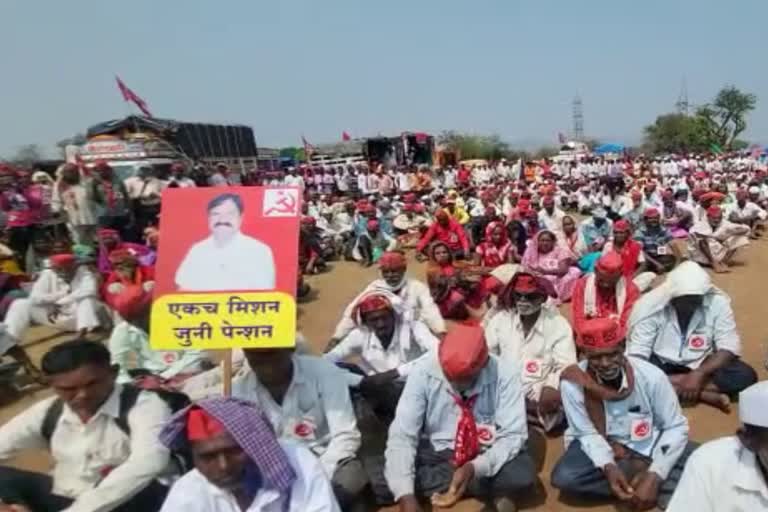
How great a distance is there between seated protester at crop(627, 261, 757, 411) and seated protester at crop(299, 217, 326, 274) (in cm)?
692

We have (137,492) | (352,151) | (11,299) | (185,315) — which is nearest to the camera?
(137,492)

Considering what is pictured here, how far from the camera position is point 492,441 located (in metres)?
3.68

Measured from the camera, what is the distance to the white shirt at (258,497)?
90.5 inches

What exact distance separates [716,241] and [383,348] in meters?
7.07

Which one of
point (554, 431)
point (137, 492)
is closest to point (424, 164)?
point (554, 431)

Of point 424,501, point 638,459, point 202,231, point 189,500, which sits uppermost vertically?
point 202,231

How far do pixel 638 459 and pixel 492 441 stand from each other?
0.74 metres

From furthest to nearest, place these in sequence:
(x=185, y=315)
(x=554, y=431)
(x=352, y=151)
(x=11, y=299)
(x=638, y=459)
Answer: (x=352, y=151) < (x=11, y=299) < (x=554, y=431) < (x=638, y=459) < (x=185, y=315)

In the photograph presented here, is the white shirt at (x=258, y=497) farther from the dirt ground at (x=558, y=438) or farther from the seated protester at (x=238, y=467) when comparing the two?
the dirt ground at (x=558, y=438)

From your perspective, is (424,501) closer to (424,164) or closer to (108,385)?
(108,385)

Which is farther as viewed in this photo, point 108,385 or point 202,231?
point 202,231

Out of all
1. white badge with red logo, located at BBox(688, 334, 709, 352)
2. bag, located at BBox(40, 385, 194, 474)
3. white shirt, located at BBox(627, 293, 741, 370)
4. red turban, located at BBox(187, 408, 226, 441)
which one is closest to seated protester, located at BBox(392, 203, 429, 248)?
white shirt, located at BBox(627, 293, 741, 370)

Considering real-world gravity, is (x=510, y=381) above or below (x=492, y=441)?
above

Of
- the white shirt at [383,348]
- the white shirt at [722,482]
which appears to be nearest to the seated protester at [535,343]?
the white shirt at [383,348]
